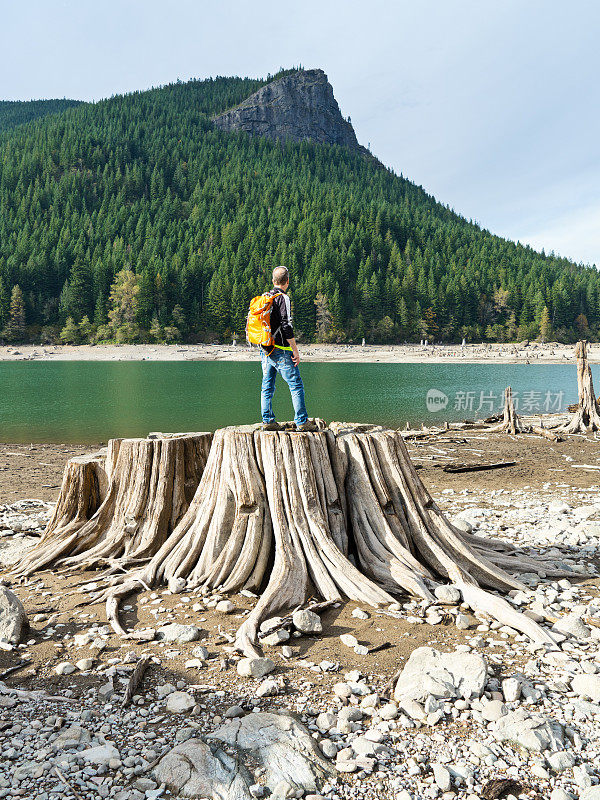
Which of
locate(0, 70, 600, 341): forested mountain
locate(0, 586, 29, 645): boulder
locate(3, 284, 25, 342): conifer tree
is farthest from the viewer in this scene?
locate(0, 70, 600, 341): forested mountain

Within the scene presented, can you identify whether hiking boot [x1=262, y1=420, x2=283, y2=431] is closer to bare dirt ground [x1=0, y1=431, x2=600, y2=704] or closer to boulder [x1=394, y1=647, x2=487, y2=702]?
bare dirt ground [x1=0, y1=431, x2=600, y2=704]

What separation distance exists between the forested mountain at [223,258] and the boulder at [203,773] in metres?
108

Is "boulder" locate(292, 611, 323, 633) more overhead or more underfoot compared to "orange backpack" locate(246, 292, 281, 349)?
more underfoot

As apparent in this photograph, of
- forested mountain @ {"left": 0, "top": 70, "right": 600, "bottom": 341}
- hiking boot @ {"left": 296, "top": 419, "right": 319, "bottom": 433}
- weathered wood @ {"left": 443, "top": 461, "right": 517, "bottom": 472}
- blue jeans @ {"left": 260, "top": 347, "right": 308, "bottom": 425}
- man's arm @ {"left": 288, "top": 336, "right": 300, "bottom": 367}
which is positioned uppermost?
forested mountain @ {"left": 0, "top": 70, "right": 600, "bottom": 341}

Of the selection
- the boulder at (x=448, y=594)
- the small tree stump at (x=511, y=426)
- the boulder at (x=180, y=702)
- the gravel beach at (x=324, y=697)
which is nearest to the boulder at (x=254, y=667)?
the gravel beach at (x=324, y=697)

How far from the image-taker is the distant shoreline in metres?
90.9

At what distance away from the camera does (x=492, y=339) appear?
5069 inches

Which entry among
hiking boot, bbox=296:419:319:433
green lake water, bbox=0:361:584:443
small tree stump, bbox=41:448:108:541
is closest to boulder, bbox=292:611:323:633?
hiking boot, bbox=296:419:319:433

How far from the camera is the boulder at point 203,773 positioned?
8.58 ft

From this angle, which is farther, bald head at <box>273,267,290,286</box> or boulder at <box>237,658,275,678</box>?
bald head at <box>273,267,290,286</box>

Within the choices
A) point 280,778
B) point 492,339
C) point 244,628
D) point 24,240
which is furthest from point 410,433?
point 24,240

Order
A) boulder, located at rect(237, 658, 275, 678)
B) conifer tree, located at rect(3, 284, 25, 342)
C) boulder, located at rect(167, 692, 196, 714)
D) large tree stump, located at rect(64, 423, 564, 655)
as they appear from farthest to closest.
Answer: conifer tree, located at rect(3, 284, 25, 342) < large tree stump, located at rect(64, 423, 564, 655) < boulder, located at rect(237, 658, 275, 678) < boulder, located at rect(167, 692, 196, 714)

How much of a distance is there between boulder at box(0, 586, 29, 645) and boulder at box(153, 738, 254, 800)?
2.03 m

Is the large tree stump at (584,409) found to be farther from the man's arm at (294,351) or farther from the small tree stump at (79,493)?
the small tree stump at (79,493)
